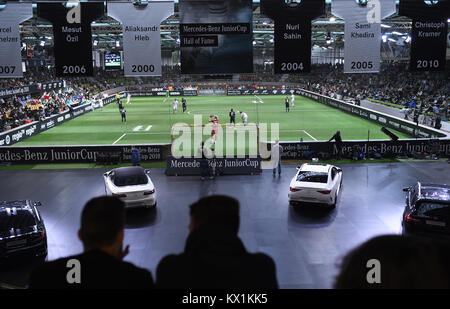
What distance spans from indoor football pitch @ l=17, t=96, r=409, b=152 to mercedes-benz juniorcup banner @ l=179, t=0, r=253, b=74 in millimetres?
9053

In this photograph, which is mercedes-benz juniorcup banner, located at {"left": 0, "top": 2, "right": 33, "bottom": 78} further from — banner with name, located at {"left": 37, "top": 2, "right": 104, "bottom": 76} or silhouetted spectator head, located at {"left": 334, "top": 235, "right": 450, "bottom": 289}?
silhouetted spectator head, located at {"left": 334, "top": 235, "right": 450, "bottom": 289}

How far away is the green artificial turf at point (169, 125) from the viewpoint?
1117 inches

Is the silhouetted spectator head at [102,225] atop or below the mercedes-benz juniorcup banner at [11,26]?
below

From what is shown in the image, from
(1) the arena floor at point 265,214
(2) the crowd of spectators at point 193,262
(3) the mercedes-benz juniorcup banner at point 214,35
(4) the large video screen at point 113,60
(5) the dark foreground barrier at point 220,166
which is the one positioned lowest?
(1) the arena floor at point 265,214

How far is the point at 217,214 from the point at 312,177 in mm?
11717

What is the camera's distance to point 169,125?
1128 inches

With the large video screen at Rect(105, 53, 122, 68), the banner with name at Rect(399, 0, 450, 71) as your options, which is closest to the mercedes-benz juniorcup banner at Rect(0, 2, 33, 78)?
the banner with name at Rect(399, 0, 450, 71)

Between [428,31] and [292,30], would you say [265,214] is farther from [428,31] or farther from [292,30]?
[428,31]

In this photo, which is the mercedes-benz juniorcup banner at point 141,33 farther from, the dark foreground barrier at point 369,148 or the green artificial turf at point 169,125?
the dark foreground barrier at point 369,148

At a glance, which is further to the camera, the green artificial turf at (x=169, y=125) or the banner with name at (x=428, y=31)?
the green artificial turf at (x=169, y=125)

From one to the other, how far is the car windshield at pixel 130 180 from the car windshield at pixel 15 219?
3733mm

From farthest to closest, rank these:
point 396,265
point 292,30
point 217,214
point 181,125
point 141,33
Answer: point 181,125 < point 141,33 < point 292,30 < point 217,214 < point 396,265

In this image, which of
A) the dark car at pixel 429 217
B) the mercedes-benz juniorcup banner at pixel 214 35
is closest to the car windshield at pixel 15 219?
the mercedes-benz juniorcup banner at pixel 214 35

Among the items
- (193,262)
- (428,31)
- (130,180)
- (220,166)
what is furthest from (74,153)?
(193,262)
